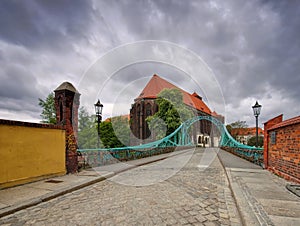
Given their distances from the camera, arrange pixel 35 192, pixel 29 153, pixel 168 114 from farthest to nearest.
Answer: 1. pixel 168 114
2. pixel 29 153
3. pixel 35 192

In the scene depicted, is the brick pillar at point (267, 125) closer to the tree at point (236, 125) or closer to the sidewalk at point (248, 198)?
the sidewalk at point (248, 198)

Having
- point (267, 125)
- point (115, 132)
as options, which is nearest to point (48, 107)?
point (115, 132)

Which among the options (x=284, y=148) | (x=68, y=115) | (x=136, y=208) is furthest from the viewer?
(x=68, y=115)

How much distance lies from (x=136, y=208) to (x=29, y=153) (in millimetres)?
3768

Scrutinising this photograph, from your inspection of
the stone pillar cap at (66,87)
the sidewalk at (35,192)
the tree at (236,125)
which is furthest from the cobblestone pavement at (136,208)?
the tree at (236,125)

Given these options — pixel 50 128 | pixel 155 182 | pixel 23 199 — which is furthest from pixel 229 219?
pixel 50 128

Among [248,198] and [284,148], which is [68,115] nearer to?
[248,198]

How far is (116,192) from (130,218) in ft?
5.77

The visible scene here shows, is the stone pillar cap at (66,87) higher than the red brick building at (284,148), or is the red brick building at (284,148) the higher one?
the stone pillar cap at (66,87)

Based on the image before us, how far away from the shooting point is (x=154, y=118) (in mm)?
27609

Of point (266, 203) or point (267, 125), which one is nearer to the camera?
point (266, 203)

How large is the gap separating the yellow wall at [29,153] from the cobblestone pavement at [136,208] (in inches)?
67.1

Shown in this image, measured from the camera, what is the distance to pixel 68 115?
7309mm

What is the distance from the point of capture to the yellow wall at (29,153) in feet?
17.0
